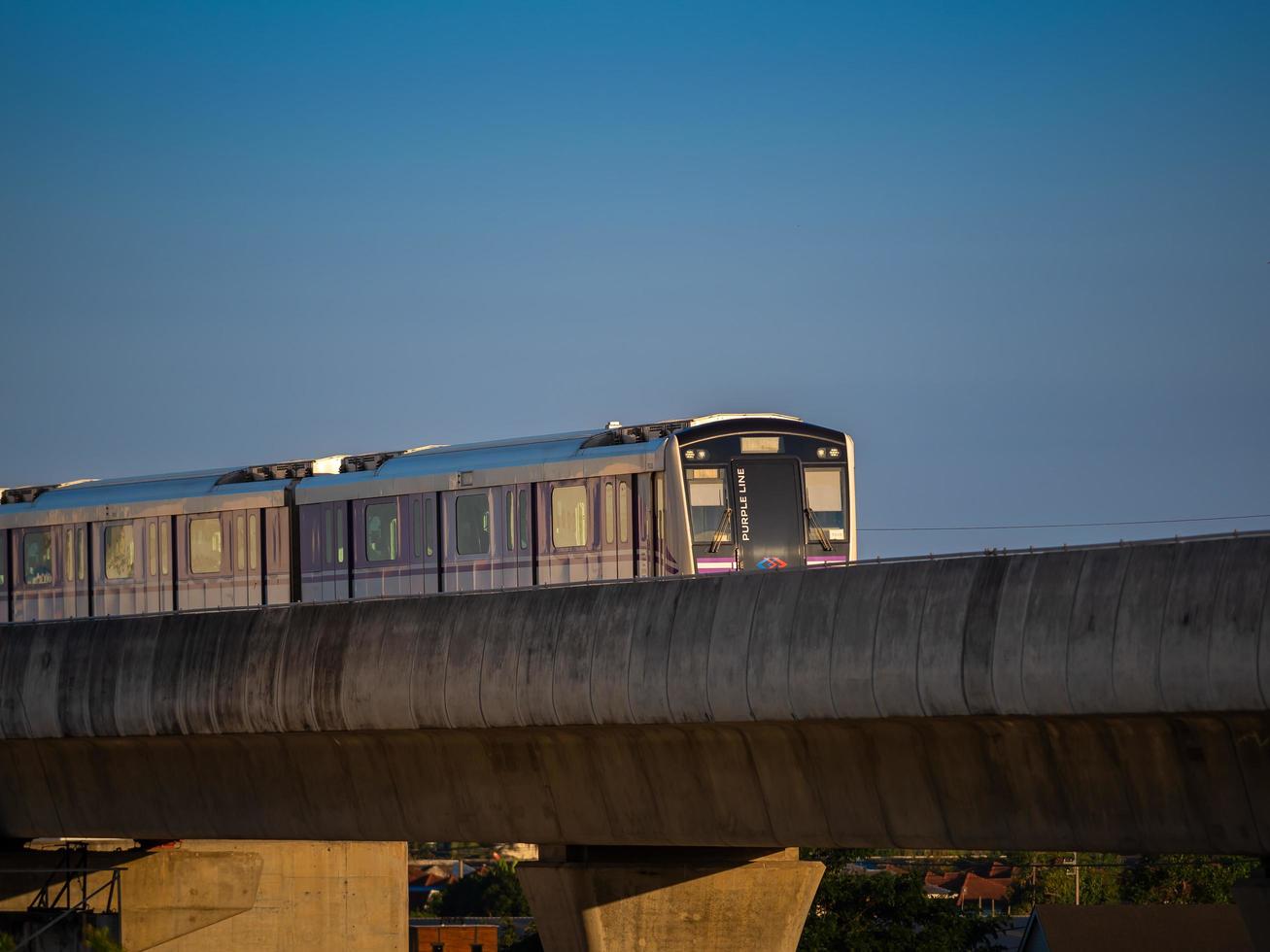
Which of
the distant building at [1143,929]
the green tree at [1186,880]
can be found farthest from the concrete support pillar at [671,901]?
the green tree at [1186,880]

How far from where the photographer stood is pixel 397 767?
2364 centimetres

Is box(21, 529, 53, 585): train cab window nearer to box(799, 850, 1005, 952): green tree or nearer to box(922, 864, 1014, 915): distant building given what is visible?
box(799, 850, 1005, 952): green tree

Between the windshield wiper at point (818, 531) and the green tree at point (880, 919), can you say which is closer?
the windshield wiper at point (818, 531)

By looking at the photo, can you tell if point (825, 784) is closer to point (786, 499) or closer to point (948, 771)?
point (948, 771)

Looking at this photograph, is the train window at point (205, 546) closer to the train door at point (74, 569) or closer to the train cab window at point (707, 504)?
the train door at point (74, 569)

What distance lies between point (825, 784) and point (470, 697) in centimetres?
470

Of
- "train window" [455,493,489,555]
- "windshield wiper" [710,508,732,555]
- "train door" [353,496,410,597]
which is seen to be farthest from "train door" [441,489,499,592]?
"windshield wiper" [710,508,732,555]

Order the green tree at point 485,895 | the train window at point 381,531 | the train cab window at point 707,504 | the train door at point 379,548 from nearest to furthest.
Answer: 1. the train cab window at point 707,504
2. the train door at point 379,548
3. the train window at point 381,531
4. the green tree at point 485,895

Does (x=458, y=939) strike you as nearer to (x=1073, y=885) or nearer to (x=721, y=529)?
(x=1073, y=885)

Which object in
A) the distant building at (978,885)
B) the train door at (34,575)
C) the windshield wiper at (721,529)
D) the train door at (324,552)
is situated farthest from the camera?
the distant building at (978,885)

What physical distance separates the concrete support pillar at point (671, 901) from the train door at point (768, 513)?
4.33 meters

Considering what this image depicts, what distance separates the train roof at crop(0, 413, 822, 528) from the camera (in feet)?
→ 87.8

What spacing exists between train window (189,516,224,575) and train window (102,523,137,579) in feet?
4.58

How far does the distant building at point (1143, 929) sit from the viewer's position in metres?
44.3
